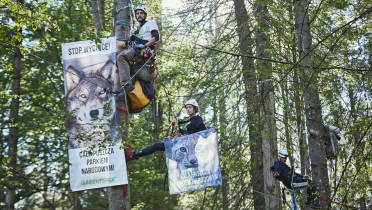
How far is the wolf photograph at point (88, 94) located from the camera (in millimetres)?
5863

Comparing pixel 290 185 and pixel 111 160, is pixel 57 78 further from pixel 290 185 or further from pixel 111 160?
pixel 290 185

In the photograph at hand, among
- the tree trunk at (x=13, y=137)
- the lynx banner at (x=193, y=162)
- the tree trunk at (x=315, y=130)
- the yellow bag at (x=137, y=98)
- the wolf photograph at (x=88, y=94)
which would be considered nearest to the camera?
the lynx banner at (x=193, y=162)

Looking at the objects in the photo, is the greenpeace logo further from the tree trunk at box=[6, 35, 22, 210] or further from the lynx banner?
the tree trunk at box=[6, 35, 22, 210]

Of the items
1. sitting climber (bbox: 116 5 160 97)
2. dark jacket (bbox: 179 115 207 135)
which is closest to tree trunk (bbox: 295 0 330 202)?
dark jacket (bbox: 179 115 207 135)

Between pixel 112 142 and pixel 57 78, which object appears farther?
pixel 57 78

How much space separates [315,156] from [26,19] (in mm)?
5374

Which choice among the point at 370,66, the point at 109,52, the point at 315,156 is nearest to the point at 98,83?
the point at 109,52

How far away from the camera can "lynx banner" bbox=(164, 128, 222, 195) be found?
5531 mm

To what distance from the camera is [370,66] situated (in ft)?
18.6

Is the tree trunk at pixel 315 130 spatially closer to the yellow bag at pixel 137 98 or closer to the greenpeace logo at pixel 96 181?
the yellow bag at pixel 137 98

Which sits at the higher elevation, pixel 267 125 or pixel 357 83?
pixel 357 83

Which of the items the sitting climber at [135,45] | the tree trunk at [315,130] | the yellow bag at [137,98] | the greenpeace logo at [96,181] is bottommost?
the greenpeace logo at [96,181]

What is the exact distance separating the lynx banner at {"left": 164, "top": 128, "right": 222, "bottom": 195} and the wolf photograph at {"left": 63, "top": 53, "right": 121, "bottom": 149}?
3.58ft

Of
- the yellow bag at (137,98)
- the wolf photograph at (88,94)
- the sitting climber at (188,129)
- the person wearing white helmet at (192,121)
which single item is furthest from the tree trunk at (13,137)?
the person wearing white helmet at (192,121)
